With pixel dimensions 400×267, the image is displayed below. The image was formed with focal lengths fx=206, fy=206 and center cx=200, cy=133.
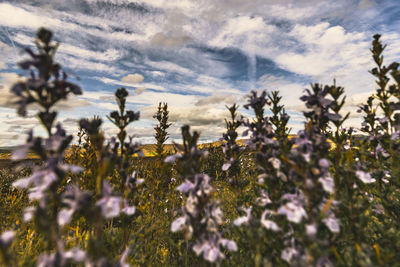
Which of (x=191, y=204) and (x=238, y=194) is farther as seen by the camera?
(x=238, y=194)

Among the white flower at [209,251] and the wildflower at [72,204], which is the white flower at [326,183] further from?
the wildflower at [72,204]

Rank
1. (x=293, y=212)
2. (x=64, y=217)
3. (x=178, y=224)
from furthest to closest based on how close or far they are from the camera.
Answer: (x=178, y=224) → (x=293, y=212) → (x=64, y=217)

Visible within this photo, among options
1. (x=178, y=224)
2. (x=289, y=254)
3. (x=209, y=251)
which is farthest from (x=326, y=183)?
(x=178, y=224)

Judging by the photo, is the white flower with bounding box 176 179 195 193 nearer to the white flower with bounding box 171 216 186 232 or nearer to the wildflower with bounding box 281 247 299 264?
the white flower with bounding box 171 216 186 232

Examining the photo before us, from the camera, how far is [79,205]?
1572 mm

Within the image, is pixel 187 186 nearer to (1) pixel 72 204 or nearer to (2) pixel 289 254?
(1) pixel 72 204

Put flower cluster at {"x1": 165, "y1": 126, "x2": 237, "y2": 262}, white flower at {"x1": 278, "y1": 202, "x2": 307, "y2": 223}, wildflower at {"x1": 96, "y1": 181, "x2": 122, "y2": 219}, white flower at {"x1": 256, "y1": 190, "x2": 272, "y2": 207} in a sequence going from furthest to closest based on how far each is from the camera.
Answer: white flower at {"x1": 256, "y1": 190, "x2": 272, "y2": 207}
flower cluster at {"x1": 165, "y1": 126, "x2": 237, "y2": 262}
white flower at {"x1": 278, "y1": 202, "x2": 307, "y2": 223}
wildflower at {"x1": 96, "y1": 181, "x2": 122, "y2": 219}

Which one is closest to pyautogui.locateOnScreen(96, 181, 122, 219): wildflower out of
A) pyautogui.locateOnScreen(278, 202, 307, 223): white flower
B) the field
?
the field

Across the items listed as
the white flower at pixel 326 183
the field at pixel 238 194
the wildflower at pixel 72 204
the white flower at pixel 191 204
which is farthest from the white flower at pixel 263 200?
the wildflower at pixel 72 204

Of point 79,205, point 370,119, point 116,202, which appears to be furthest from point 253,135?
point 370,119

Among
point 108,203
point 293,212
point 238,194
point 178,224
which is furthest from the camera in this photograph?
point 238,194

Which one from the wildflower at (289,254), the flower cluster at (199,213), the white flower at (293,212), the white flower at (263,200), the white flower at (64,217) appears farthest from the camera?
the white flower at (263,200)

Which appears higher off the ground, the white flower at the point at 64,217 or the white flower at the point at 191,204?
the white flower at the point at 64,217

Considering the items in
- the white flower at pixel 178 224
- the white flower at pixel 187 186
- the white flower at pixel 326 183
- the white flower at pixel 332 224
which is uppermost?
the white flower at pixel 326 183
